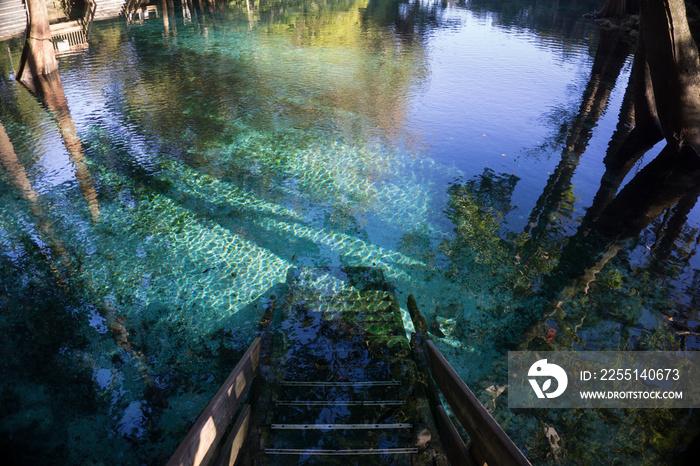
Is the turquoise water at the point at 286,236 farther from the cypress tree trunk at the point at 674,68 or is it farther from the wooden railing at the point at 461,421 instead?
the cypress tree trunk at the point at 674,68

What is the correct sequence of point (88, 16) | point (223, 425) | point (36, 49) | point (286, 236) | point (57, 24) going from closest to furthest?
1. point (223, 425)
2. point (286, 236)
3. point (36, 49)
4. point (57, 24)
5. point (88, 16)

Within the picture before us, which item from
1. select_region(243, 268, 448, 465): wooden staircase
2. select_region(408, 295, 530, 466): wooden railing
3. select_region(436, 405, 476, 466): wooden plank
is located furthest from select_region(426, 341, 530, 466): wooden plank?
select_region(243, 268, 448, 465): wooden staircase

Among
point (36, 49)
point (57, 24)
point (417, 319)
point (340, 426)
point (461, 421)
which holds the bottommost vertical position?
point (417, 319)

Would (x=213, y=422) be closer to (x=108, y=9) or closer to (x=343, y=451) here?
(x=343, y=451)

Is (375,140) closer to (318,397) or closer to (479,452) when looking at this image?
(318,397)

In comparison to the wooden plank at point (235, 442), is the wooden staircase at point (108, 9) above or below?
above

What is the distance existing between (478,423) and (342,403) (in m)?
1.44

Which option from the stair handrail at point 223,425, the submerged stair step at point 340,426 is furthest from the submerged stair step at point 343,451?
the stair handrail at point 223,425

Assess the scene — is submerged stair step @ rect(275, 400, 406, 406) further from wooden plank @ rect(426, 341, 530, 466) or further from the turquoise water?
the turquoise water

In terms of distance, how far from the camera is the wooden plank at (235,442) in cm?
276

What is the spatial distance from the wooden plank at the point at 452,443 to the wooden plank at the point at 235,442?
1.57 m

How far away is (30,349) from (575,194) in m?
9.65

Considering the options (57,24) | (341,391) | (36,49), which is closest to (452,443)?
(341,391)

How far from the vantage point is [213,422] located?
8.62 feet
